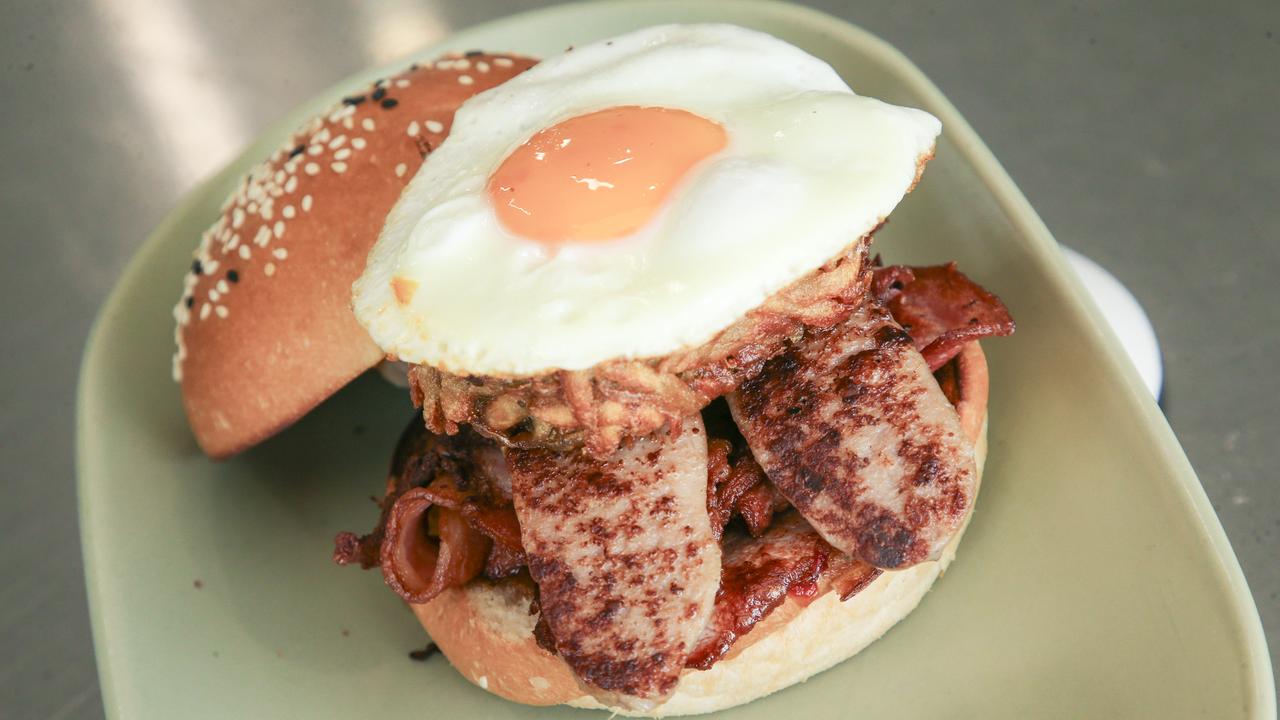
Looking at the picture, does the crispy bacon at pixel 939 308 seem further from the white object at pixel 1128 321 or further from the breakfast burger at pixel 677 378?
the white object at pixel 1128 321

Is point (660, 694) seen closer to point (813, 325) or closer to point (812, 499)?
point (812, 499)

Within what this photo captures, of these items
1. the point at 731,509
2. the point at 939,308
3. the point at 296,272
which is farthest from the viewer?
the point at 296,272

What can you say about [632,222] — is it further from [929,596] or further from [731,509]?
[929,596]

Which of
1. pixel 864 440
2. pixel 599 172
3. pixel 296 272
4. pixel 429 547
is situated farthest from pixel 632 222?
pixel 296 272

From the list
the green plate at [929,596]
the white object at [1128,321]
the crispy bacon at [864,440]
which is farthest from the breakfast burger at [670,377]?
the white object at [1128,321]

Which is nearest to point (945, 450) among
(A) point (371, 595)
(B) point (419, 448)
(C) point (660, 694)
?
(C) point (660, 694)

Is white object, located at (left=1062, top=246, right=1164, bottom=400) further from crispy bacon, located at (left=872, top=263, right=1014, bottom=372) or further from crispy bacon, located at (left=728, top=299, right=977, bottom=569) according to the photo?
crispy bacon, located at (left=728, top=299, right=977, bottom=569)
